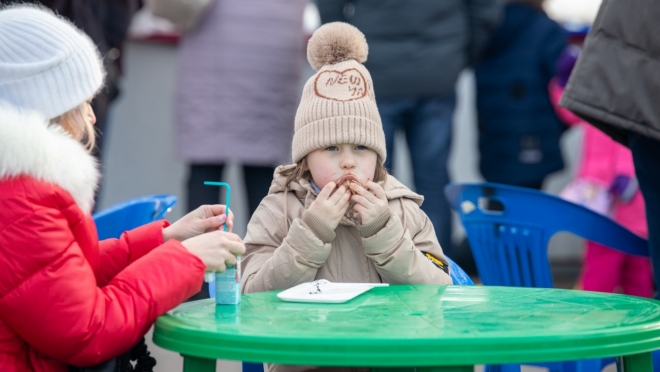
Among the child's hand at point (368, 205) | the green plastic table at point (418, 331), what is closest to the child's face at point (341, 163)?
the child's hand at point (368, 205)

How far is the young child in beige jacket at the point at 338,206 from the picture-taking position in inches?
83.1

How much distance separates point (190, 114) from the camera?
13.9ft

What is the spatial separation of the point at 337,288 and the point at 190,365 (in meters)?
0.44

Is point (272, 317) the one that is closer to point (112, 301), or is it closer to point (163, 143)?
point (112, 301)

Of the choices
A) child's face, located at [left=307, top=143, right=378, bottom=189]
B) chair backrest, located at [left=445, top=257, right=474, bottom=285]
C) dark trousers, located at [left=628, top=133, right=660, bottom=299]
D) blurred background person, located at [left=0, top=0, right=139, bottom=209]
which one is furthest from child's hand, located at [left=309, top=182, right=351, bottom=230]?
blurred background person, located at [left=0, top=0, right=139, bottom=209]

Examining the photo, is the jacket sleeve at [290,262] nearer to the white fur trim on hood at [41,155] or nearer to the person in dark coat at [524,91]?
the white fur trim on hood at [41,155]

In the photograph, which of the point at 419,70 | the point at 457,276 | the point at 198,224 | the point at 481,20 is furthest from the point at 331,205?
the point at 481,20

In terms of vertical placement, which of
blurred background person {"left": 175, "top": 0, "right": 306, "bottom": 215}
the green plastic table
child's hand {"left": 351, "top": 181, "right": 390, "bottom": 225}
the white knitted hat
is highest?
blurred background person {"left": 175, "top": 0, "right": 306, "bottom": 215}

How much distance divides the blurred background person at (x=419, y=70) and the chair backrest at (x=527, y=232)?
1.03 meters

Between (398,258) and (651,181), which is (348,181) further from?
(651,181)

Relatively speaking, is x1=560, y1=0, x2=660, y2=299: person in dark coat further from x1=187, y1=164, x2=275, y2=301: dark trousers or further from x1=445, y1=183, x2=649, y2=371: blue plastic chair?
x1=187, y1=164, x2=275, y2=301: dark trousers

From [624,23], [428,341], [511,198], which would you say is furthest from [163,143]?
[428,341]

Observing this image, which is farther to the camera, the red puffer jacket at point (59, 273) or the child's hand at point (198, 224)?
the child's hand at point (198, 224)

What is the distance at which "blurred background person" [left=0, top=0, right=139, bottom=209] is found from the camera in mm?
3766
